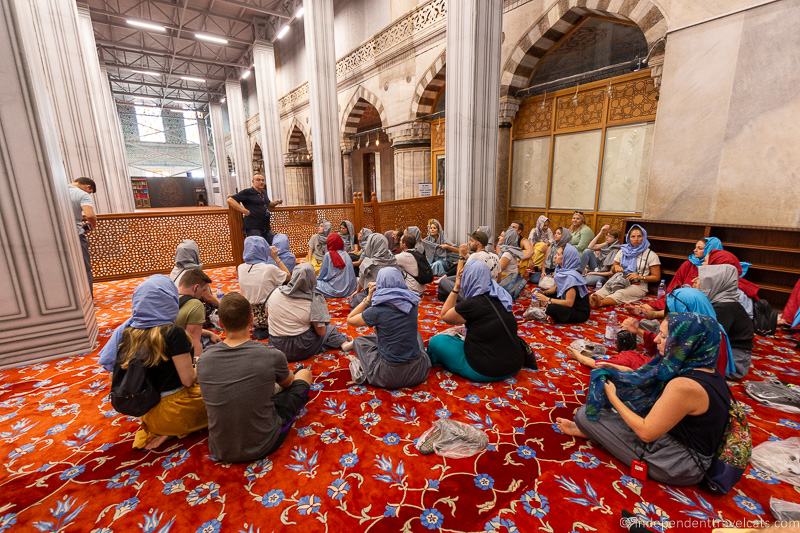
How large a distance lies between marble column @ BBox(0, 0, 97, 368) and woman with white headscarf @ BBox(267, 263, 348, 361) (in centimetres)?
167

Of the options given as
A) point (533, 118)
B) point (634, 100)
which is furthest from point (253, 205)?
point (634, 100)

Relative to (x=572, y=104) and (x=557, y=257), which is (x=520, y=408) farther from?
(x=572, y=104)

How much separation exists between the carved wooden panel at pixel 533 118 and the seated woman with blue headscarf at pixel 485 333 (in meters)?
5.55

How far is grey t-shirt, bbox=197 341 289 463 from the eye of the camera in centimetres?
155

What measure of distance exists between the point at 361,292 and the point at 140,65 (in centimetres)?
1659

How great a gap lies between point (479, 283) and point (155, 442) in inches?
81.2

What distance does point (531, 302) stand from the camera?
13.5ft

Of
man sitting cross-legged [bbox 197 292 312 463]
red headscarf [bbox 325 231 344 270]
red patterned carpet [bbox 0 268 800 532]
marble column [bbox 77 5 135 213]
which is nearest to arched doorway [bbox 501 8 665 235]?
red patterned carpet [bbox 0 268 800 532]

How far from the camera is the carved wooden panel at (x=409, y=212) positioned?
677cm

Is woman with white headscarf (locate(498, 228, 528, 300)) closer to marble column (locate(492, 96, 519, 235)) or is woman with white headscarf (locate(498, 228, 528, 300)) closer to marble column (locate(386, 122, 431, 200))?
marble column (locate(492, 96, 519, 235))

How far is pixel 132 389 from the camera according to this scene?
1.62 metres

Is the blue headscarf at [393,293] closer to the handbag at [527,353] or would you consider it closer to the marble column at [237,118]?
the handbag at [527,353]

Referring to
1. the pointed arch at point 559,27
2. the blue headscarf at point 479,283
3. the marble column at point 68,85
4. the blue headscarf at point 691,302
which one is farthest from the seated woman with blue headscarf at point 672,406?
the marble column at point 68,85

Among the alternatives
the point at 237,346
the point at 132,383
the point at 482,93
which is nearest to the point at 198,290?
the point at 132,383
